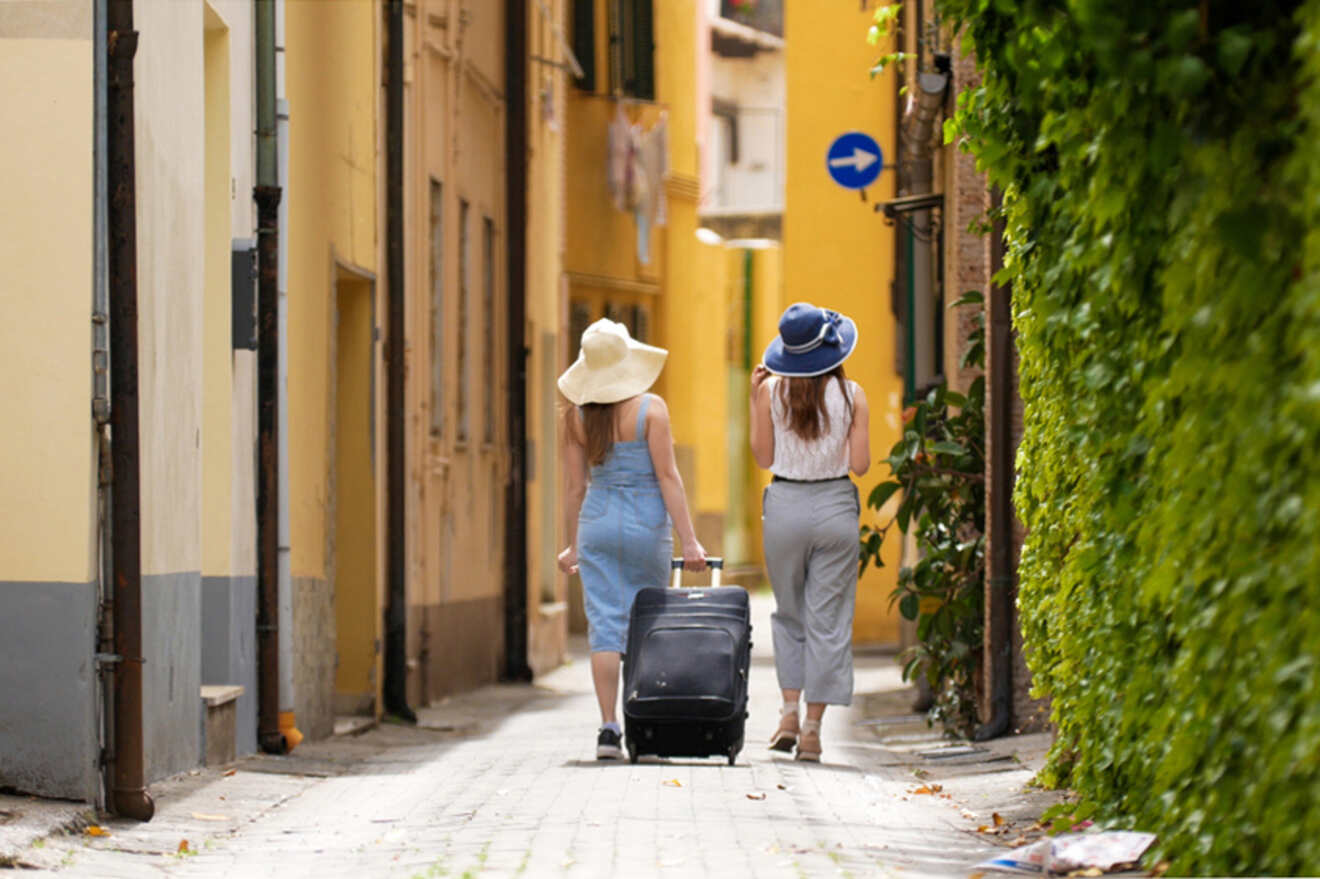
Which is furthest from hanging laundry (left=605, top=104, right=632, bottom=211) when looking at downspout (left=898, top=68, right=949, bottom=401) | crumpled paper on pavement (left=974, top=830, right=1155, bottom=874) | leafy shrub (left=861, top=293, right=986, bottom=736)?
crumpled paper on pavement (left=974, top=830, right=1155, bottom=874)

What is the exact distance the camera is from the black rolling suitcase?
8.89 m

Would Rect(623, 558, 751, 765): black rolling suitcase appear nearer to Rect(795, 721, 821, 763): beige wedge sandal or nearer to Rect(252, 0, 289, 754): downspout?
Rect(795, 721, 821, 763): beige wedge sandal

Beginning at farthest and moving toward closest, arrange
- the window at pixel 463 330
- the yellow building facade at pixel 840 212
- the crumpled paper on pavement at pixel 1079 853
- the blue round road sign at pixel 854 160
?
the yellow building facade at pixel 840 212, the window at pixel 463 330, the blue round road sign at pixel 854 160, the crumpled paper on pavement at pixel 1079 853

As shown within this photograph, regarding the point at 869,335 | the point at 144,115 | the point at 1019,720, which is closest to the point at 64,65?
the point at 144,115

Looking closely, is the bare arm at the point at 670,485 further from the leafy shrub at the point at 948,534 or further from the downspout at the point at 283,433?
the downspout at the point at 283,433

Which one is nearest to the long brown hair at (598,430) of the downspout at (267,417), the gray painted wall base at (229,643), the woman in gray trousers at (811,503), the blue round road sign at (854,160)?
the woman in gray trousers at (811,503)

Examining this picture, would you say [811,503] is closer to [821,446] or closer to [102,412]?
[821,446]

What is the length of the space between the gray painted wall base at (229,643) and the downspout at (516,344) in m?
9.04

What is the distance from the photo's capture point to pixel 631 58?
27156mm

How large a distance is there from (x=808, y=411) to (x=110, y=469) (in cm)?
312

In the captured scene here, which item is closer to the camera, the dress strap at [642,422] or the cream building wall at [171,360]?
the cream building wall at [171,360]

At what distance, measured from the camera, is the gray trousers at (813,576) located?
963 centimetres

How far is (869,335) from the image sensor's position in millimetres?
23984

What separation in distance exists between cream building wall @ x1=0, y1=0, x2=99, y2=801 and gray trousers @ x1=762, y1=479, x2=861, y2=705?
3.10m
